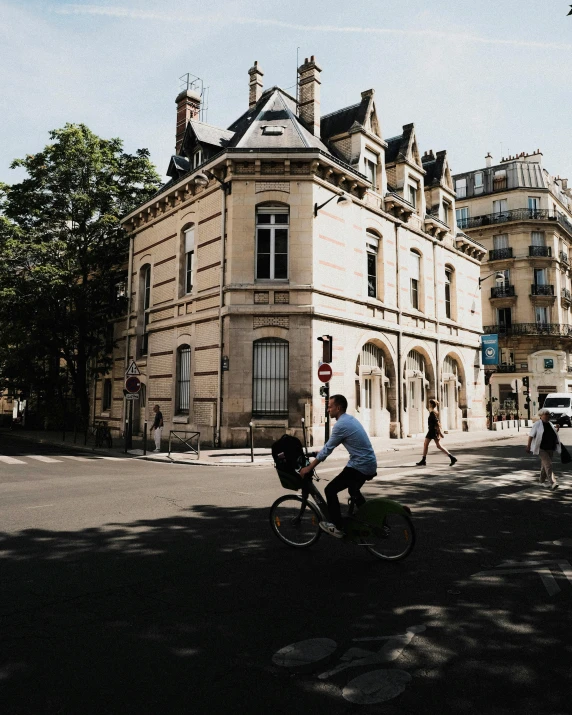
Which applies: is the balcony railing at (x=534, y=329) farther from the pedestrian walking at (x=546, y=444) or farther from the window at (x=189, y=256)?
the pedestrian walking at (x=546, y=444)

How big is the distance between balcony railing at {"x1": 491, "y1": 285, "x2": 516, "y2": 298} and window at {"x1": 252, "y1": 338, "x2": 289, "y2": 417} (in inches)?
1231

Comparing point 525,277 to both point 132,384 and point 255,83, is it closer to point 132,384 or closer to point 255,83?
point 255,83

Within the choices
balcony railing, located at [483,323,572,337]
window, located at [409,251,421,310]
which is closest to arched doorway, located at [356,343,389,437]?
window, located at [409,251,421,310]

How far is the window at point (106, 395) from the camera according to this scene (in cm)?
2602

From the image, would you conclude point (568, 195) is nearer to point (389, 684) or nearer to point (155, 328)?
point (155, 328)

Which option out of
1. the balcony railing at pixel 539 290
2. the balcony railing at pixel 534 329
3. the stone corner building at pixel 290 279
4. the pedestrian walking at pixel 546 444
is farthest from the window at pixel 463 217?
the pedestrian walking at pixel 546 444

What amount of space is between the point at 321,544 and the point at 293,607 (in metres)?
1.97

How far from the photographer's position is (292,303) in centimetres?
1728

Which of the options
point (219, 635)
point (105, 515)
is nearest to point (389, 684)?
point (219, 635)

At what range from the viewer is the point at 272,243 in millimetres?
17891

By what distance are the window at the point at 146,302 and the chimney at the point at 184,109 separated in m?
6.27

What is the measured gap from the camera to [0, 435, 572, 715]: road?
271cm

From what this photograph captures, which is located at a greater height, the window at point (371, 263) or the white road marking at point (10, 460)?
the window at point (371, 263)

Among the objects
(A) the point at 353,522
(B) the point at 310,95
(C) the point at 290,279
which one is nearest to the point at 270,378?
(C) the point at 290,279
